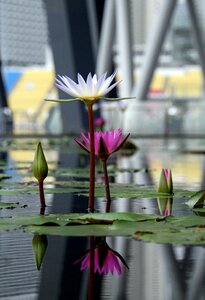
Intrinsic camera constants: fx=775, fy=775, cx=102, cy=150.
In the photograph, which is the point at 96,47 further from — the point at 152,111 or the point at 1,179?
the point at 1,179

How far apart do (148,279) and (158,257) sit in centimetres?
22

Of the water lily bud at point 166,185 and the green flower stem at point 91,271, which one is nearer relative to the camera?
the green flower stem at point 91,271

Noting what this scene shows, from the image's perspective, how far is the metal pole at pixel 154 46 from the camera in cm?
1571

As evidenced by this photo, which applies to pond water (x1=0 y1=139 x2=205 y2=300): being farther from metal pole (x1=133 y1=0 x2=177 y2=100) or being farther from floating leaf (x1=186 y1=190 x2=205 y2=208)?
metal pole (x1=133 y1=0 x2=177 y2=100)

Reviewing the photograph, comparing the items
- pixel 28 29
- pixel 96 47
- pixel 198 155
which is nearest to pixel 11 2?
pixel 28 29

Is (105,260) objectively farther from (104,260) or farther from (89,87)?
(89,87)

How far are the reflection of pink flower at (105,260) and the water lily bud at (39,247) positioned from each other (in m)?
0.07

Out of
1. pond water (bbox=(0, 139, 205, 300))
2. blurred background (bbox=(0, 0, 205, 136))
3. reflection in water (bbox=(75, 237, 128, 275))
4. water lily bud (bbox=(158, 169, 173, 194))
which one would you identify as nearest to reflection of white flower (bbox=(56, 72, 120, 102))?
pond water (bbox=(0, 139, 205, 300))

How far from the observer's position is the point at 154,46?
1598 centimetres

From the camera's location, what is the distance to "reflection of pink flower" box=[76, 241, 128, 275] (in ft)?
3.93

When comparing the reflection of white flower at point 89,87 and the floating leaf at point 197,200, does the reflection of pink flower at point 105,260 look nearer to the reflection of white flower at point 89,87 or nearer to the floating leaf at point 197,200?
the reflection of white flower at point 89,87

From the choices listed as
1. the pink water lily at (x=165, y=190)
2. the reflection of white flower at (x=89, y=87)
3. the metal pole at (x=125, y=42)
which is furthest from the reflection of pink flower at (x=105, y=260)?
the metal pole at (x=125, y=42)

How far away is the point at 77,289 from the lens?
1.05 metres

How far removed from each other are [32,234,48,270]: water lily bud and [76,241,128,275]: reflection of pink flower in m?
0.07
